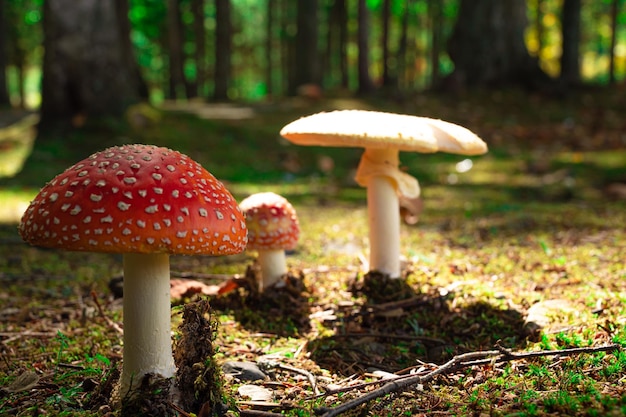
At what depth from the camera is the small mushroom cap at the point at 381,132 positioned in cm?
314

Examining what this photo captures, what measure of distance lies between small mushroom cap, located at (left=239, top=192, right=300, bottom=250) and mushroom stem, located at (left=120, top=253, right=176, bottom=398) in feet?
4.28

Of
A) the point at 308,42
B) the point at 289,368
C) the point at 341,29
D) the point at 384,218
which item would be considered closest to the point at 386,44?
the point at 308,42

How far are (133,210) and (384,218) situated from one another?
82.9 inches

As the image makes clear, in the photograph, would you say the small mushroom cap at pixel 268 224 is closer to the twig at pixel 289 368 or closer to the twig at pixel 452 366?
the twig at pixel 289 368

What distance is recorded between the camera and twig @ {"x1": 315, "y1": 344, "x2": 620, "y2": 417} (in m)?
2.28

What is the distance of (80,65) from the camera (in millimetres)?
8406

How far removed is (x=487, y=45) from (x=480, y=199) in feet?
25.8

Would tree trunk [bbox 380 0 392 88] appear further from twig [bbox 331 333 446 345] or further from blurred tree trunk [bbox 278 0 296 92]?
twig [bbox 331 333 446 345]

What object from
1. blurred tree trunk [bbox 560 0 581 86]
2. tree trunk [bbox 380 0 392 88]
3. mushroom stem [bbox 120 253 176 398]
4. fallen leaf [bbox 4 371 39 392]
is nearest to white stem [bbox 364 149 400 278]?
mushroom stem [bbox 120 253 176 398]

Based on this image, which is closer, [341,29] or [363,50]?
[363,50]

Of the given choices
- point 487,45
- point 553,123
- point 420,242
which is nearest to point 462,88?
point 487,45

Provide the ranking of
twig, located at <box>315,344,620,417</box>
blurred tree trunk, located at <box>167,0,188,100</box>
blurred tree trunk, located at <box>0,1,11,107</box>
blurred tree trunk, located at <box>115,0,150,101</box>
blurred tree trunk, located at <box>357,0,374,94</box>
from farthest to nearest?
blurred tree trunk, located at <box>167,0,188,100</box> < blurred tree trunk, located at <box>0,1,11,107</box> < blurred tree trunk, located at <box>357,0,374,94</box> < blurred tree trunk, located at <box>115,0,150,101</box> < twig, located at <box>315,344,620,417</box>

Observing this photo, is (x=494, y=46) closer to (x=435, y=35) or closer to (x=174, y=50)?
(x=174, y=50)

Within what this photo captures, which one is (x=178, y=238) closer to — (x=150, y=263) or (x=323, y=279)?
(x=150, y=263)
